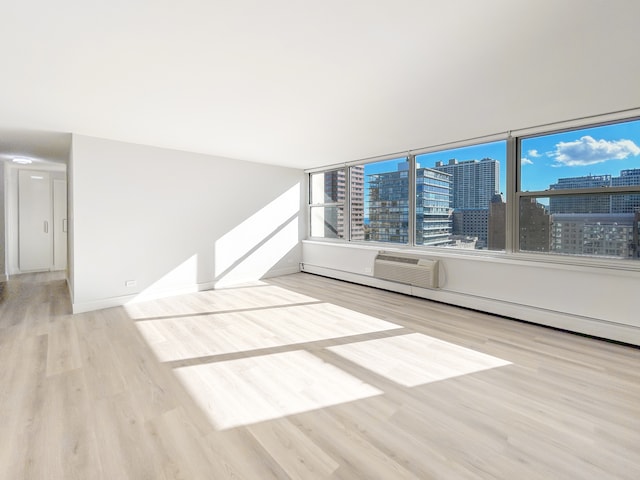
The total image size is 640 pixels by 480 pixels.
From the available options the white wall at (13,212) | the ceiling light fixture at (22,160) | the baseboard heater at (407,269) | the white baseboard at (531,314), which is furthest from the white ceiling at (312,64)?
the white wall at (13,212)

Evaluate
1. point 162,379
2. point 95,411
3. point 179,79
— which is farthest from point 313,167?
point 95,411

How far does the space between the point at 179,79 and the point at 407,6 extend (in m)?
1.77

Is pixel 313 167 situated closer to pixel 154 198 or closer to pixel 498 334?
pixel 154 198

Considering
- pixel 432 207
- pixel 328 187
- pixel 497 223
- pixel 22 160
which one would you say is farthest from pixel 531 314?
pixel 22 160

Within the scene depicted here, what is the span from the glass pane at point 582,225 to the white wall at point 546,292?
322 millimetres

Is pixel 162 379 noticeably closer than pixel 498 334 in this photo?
Yes

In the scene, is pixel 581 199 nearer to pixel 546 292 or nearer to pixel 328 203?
pixel 546 292

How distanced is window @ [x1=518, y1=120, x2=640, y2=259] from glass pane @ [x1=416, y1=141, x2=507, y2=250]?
290 mm

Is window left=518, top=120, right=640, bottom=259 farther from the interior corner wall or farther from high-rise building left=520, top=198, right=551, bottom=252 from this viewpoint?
the interior corner wall

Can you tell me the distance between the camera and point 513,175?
12.8 feet

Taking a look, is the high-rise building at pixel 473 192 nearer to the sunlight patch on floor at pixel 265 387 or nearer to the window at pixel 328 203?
the window at pixel 328 203

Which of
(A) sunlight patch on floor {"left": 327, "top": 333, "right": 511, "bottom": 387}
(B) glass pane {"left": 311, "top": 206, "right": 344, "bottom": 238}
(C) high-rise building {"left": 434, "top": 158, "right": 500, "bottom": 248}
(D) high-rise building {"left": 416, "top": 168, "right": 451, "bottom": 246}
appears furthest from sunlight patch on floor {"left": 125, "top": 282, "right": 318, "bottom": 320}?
(C) high-rise building {"left": 434, "top": 158, "right": 500, "bottom": 248}

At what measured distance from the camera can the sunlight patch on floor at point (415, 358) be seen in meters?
2.43

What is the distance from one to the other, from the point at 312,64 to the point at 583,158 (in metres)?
3.34
